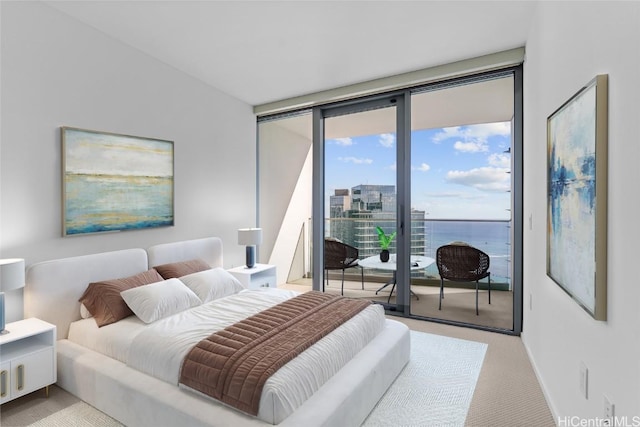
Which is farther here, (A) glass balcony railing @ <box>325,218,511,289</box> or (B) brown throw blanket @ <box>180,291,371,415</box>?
(A) glass balcony railing @ <box>325,218,511,289</box>

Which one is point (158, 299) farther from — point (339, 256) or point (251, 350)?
point (339, 256)

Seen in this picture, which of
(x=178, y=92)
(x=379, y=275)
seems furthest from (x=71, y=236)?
(x=379, y=275)

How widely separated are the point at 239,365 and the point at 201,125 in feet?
9.85

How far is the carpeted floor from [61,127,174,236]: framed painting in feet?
4.03

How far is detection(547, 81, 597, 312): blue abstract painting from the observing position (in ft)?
4.64

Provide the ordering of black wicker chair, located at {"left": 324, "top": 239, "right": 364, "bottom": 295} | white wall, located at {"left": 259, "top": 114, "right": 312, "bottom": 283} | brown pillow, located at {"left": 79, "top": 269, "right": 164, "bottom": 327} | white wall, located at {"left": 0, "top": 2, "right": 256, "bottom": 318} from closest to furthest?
white wall, located at {"left": 0, "top": 2, "right": 256, "bottom": 318}, brown pillow, located at {"left": 79, "top": 269, "right": 164, "bottom": 327}, black wicker chair, located at {"left": 324, "top": 239, "right": 364, "bottom": 295}, white wall, located at {"left": 259, "top": 114, "right": 312, "bottom": 283}

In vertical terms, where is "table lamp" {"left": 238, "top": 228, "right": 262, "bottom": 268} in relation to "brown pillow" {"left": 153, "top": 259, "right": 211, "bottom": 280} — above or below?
above

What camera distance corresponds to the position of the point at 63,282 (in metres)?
2.63

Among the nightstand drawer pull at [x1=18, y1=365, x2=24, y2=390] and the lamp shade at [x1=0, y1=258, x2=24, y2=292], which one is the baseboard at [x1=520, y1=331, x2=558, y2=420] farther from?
the lamp shade at [x1=0, y1=258, x2=24, y2=292]

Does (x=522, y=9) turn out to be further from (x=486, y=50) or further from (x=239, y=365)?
(x=239, y=365)

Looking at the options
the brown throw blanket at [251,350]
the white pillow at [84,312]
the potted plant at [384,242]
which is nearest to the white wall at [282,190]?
the potted plant at [384,242]

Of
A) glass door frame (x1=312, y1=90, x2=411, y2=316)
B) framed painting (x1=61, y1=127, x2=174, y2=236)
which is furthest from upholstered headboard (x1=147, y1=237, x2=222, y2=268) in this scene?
glass door frame (x1=312, y1=90, x2=411, y2=316)

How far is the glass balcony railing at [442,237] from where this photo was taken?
14.2 ft

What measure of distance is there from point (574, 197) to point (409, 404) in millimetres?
1574
